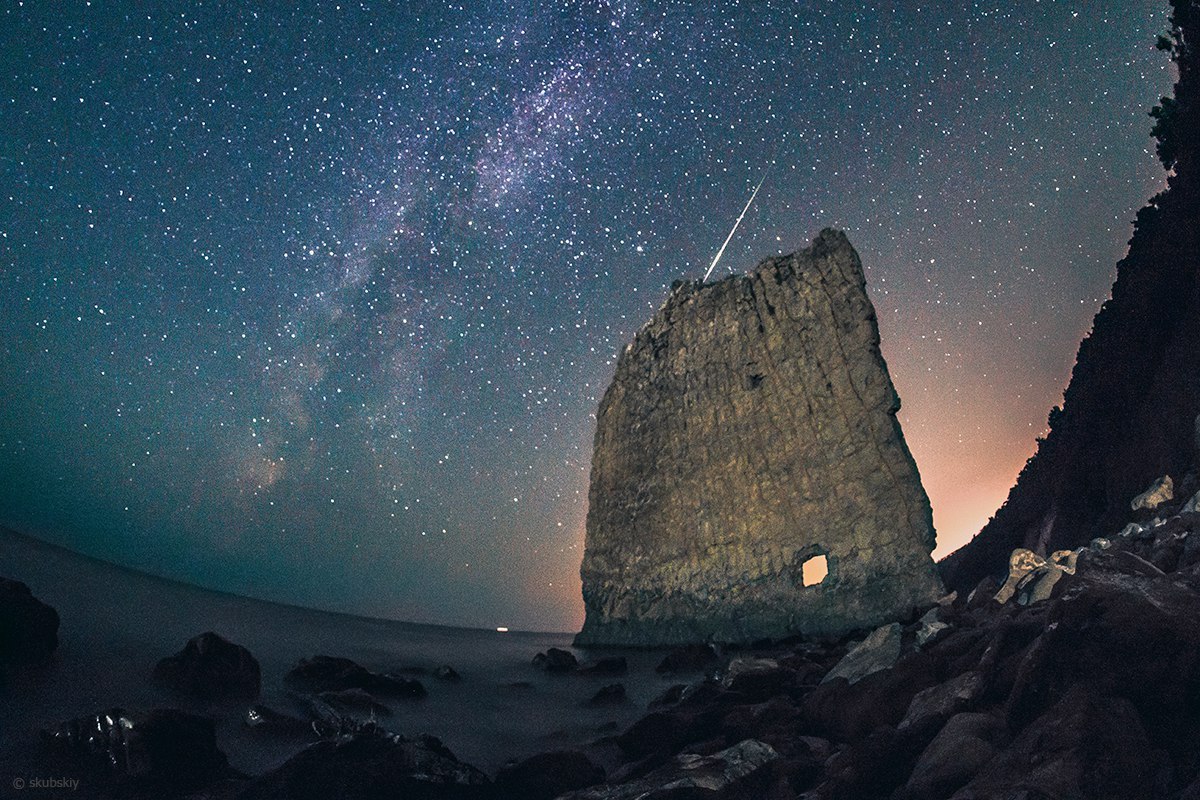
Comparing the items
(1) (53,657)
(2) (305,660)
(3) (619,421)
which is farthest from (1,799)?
(3) (619,421)

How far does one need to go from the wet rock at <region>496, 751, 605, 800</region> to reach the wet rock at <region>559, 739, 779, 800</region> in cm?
40

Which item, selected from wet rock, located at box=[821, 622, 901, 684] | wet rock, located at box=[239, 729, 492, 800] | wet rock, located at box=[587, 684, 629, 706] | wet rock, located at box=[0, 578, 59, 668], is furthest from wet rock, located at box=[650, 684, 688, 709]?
wet rock, located at box=[0, 578, 59, 668]

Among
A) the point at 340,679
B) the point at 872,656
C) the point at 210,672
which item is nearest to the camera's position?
the point at 210,672

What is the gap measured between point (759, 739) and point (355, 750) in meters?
3.12

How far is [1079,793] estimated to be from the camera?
99.8 inches

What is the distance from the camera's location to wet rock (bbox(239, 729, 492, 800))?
12.9ft

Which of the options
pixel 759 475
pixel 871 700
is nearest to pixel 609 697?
pixel 871 700

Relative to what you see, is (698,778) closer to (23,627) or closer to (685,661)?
(23,627)

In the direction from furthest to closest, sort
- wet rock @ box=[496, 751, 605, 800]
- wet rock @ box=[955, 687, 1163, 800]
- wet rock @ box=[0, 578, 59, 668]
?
wet rock @ box=[0, 578, 59, 668] → wet rock @ box=[496, 751, 605, 800] → wet rock @ box=[955, 687, 1163, 800]

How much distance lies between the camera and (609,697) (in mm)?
9625

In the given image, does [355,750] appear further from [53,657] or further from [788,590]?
[788,590]

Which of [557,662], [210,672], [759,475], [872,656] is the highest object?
[759,475]

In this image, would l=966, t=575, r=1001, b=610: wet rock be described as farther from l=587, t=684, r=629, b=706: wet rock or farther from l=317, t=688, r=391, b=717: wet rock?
l=317, t=688, r=391, b=717: wet rock

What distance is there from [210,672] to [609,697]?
581cm
